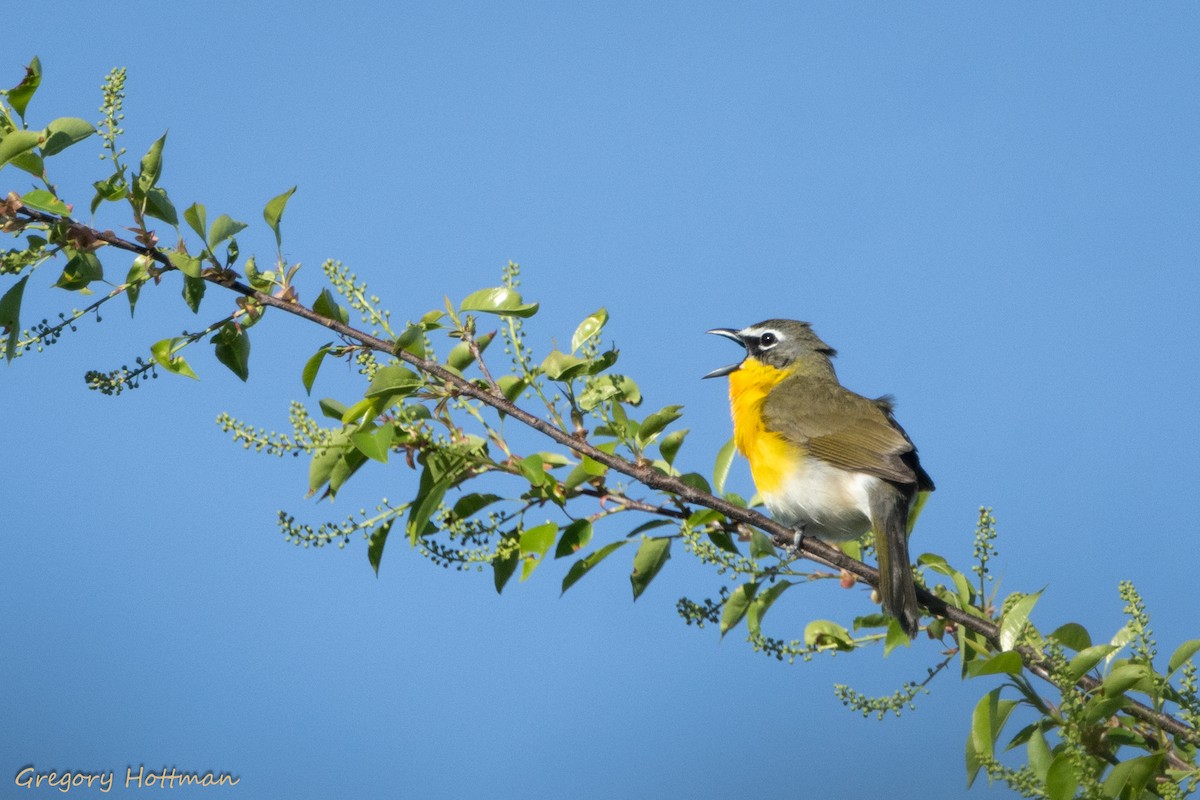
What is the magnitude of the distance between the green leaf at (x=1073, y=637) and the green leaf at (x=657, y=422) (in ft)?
3.73

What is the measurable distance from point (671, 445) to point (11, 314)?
1.78 meters

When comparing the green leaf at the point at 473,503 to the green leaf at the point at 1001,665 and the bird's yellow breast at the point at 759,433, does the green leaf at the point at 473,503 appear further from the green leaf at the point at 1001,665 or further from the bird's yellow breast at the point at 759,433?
the bird's yellow breast at the point at 759,433

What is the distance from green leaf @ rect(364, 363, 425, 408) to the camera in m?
2.67

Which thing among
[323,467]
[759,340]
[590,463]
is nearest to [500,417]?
[590,463]

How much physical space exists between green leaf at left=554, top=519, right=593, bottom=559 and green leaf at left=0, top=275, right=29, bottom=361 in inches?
60.0

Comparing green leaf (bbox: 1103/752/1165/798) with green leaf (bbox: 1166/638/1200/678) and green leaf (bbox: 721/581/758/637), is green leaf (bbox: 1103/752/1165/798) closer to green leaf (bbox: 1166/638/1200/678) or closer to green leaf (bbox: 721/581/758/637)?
green leaf (bbox: 1166/638/1200/678)

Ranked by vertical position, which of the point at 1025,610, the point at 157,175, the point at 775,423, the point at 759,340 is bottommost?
the point at 1025,610

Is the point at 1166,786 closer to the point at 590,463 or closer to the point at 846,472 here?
the point at 590,463

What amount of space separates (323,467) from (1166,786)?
212 centimetres

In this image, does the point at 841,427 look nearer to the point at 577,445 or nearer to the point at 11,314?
the point at 577,445

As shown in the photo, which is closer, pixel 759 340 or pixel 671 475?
pixel 671 475

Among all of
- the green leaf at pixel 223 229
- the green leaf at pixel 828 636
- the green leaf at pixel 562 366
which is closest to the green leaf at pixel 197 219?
the green leaf at pixel 223 229

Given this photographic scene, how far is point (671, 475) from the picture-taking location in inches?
113

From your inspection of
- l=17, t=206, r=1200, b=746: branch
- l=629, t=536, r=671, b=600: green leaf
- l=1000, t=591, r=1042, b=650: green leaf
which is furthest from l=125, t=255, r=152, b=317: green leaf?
l=1000, t=591, r=1042, b=650: green leaf
